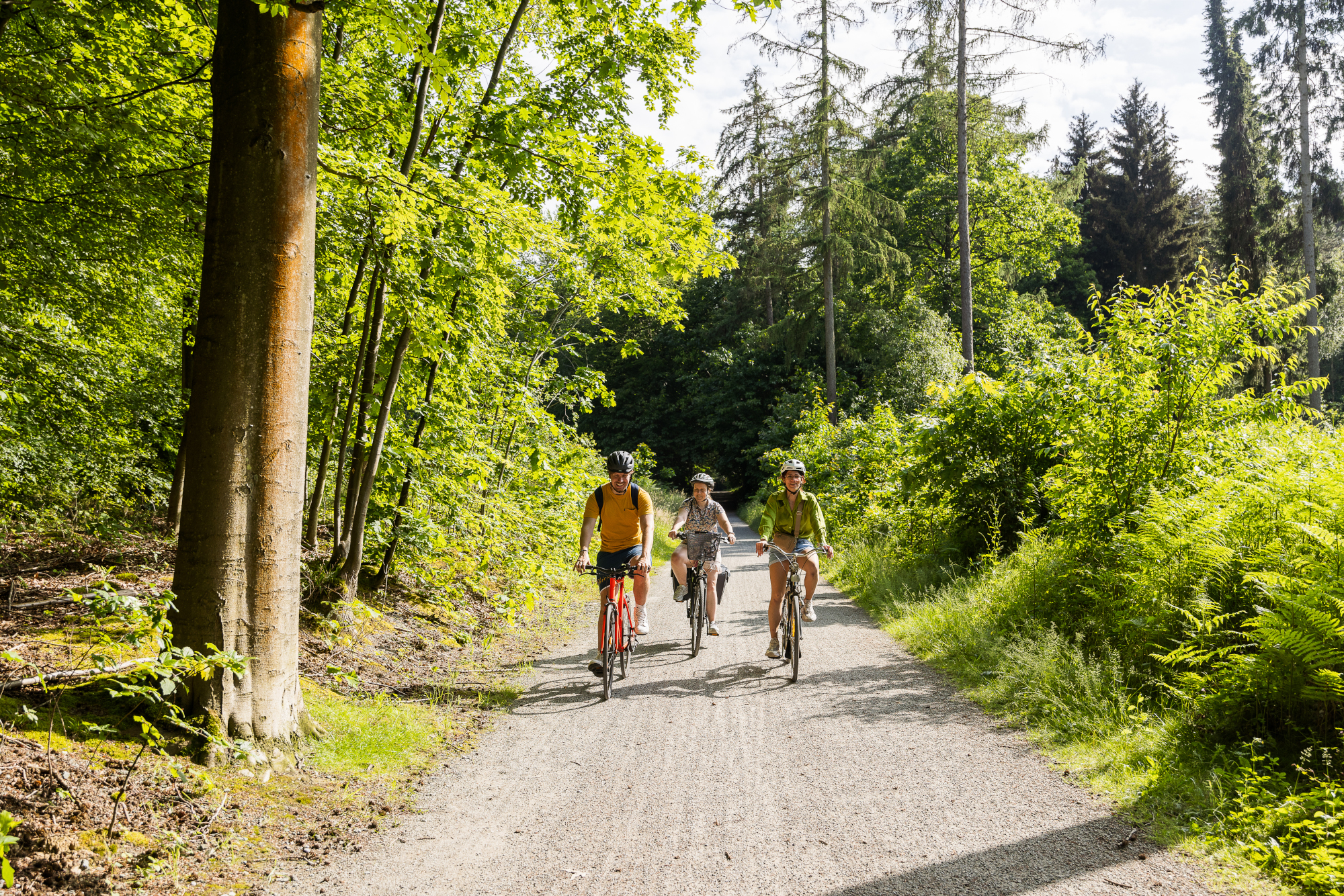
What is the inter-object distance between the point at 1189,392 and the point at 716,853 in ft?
21.2

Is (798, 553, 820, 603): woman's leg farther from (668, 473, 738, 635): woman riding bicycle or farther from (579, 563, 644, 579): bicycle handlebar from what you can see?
(579, 563, 644, 579): bicycle handlebar

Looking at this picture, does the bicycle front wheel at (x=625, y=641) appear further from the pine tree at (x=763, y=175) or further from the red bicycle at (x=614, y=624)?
the pine tree at (x=763, y=175)

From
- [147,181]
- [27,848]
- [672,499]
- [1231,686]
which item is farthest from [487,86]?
[672,499]

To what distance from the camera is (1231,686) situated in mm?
4926

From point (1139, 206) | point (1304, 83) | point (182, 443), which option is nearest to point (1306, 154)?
point (1304, 83)

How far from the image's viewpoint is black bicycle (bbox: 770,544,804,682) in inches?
287

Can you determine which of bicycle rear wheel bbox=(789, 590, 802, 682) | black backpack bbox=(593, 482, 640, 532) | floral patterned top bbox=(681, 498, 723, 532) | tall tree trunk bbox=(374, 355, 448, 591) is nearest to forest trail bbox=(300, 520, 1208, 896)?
bicycle rear wheel bbox=(789, 590, 802, 682)

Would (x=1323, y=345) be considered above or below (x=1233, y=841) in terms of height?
above

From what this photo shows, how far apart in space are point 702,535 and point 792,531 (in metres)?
1.13

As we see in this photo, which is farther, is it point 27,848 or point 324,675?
point 324,675

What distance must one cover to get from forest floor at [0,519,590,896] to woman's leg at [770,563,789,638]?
2574 mm

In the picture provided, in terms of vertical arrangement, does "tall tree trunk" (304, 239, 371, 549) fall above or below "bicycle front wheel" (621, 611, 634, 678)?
above

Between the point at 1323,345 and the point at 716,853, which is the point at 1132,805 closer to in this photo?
the point at 716,853

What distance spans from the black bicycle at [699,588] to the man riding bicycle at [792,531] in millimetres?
580
